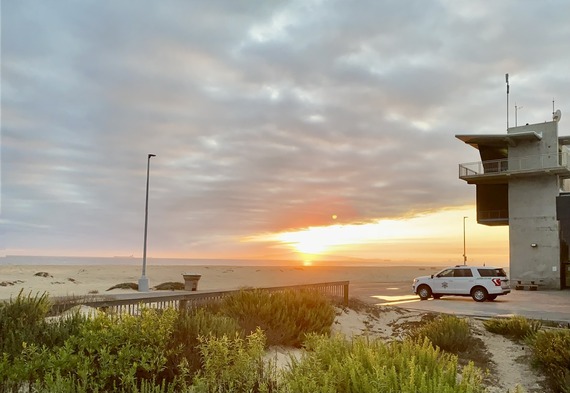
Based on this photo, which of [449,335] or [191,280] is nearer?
[449,335]

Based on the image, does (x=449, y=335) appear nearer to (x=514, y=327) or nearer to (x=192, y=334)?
(x=514, y=327)

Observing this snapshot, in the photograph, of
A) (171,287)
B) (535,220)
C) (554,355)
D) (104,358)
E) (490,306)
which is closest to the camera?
(104,358)

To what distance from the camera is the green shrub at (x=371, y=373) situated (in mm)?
5383

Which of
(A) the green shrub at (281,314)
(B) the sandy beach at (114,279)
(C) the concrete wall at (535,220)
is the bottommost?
(B) the sandy beach at (114,279)

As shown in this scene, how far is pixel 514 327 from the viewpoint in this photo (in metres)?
14.6

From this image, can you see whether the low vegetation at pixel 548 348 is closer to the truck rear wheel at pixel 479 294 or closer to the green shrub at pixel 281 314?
the green shrub at pixel 281 314

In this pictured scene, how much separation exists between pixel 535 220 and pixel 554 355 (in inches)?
1277

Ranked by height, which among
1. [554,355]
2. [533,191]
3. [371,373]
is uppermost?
[533,191]

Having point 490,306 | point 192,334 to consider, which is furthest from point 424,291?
point 192,334

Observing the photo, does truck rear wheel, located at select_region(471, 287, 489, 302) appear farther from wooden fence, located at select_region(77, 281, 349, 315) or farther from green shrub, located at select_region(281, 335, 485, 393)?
green shrub, located at select_region(281, 335, 485, 393)

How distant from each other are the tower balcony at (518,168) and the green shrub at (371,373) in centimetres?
3653

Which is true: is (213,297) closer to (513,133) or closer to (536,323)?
(536,323)

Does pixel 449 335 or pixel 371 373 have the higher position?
pixel 371 373

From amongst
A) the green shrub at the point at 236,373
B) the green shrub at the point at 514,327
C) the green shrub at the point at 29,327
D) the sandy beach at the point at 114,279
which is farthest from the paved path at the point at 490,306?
the green shrub at the point at 29,327
